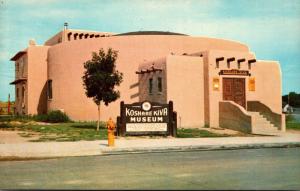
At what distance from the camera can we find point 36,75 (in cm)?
3869

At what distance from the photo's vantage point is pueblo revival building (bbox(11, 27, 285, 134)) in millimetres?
28344

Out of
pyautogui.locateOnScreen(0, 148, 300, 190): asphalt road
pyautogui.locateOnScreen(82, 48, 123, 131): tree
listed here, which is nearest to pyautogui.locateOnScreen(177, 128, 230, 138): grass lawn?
pyautogui.locateOnScreen(82, 48, 123, 131): tree

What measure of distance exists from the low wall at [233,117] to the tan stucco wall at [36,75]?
17.3 m

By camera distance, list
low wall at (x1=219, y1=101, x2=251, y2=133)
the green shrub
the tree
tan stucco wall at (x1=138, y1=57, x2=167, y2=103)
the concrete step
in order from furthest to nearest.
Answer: the green shrub
tan stucco wall at (x1=138, y1=57, x2=167, y2=103)
low wall at (x1=219, y1=101, x2=251, y2=133)
the concrete step
the tree

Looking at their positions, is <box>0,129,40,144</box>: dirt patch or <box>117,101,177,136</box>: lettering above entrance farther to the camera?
<box>117,101,177,136</box>: lettering above entrance

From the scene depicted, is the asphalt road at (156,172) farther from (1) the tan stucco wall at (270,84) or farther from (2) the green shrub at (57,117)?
(2) the green shrub at (57,117)

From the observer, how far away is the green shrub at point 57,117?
3341 centimetres

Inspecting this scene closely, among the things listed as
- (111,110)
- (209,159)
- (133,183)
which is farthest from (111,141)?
(111,110)

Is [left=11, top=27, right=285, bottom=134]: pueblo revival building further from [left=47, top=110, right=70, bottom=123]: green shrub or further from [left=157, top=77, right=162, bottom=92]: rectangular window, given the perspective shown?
[left=47, top=110, right=70, bottom=123]: green shrub

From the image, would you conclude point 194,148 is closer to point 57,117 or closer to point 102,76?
point 102,76

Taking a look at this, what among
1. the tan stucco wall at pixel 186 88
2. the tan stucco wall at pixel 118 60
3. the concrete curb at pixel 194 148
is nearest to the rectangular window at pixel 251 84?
the tan stucco wall at pixel 186 88

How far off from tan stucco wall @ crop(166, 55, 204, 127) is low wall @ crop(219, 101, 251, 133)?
4.54 feet

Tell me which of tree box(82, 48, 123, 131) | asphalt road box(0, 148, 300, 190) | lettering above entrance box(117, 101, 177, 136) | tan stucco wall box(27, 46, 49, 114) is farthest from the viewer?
tan stucco wall box(27, 46, 49, 114)

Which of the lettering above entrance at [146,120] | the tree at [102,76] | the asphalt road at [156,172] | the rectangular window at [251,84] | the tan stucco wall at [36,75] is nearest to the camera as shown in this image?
the asphalt road at [156,172]
